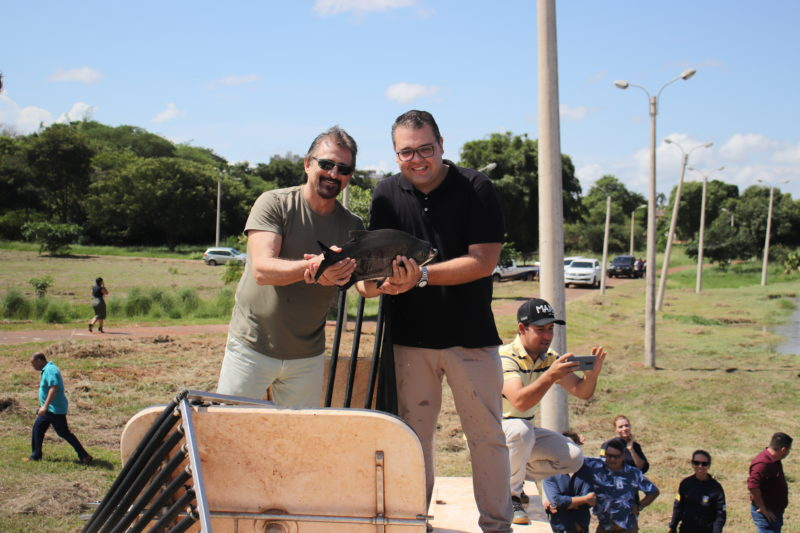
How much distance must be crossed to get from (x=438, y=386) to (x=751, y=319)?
31.9m

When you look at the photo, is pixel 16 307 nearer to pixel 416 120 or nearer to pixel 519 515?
pixel 519 515

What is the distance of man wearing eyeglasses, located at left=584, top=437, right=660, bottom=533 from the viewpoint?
6387 mm

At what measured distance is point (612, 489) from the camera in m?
6.50

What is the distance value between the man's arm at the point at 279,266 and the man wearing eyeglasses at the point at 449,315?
256 mm

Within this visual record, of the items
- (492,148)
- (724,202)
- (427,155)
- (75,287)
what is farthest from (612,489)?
(724,202)

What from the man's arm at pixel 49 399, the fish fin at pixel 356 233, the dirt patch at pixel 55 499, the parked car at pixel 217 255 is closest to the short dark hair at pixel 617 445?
the fish fin at pixel 356 233

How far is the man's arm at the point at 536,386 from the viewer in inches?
175

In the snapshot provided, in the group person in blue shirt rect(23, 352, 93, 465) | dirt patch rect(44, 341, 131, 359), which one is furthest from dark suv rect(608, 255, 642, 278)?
person in blue shirt rect(23, 352, 93, 465)

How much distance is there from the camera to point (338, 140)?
3.78m

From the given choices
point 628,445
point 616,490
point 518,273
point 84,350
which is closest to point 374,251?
point 616,490

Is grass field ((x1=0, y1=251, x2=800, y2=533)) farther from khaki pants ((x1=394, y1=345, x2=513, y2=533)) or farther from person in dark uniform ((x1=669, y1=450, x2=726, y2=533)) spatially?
khaki pants ((x1=394, y1=345, x2=513, y2=533))

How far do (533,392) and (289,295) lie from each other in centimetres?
164

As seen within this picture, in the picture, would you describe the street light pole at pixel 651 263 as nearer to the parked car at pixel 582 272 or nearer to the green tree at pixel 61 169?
the parked car at pixel 582 272

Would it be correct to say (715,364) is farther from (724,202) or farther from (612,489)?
(724,202)
